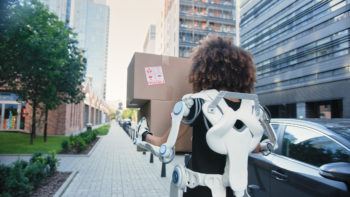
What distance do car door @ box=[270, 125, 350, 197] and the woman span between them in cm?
125

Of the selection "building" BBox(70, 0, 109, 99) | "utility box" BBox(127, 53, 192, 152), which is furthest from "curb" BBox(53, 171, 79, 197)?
"building" BBox(70, 0, 109, 99)

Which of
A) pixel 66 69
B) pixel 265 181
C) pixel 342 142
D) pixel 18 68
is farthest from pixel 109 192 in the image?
pixel 66 69

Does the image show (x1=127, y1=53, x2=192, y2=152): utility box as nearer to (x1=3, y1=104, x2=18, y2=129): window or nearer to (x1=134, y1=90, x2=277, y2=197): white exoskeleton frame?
(x1=134, y1=90, x2=277, y2=197): white exoskeleton frame

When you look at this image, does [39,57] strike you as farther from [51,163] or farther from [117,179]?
[117,179]

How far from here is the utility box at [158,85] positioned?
223 centimetres

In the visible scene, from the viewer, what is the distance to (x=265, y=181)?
3842 millimetres

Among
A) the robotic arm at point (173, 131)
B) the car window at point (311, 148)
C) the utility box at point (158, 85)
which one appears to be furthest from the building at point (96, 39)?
the robotic arm at point (173, 131)

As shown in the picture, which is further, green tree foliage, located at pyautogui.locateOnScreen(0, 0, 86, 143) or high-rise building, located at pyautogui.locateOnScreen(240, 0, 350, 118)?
high-rise building, located at pyautogui.locateOnScreen(240, 0, 350, 118)

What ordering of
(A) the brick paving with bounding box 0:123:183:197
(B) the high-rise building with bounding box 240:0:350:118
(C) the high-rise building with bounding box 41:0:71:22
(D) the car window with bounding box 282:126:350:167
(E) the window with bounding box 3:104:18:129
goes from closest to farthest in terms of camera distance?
(D) the car window with bounding box 282:126:350:167, (A) the brick paving with bounding box 0:123:183:197, (E) the window with bounding box 3:104:18:129, (B) the high-rise building with bounding box 240:0:350:118, (C) the high-rise building with bounding box 41:0:71:22

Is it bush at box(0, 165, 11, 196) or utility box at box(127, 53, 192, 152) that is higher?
utility box at box(127, 53, 192, 152)

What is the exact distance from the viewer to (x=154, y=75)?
2.26 metres

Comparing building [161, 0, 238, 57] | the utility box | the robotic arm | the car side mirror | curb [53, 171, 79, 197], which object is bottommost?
curb [53, 171, 79, 197]

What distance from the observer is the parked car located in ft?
9.95

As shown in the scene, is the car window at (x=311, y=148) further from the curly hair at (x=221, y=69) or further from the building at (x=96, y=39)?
the building at (x=96, y=39)
